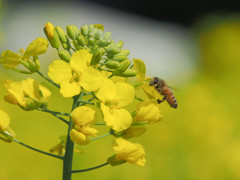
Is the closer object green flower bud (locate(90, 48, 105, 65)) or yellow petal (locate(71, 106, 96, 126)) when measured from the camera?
yellow petal (locate(71, 106, 96, 126))

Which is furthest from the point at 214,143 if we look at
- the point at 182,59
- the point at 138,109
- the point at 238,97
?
the point at 182,59

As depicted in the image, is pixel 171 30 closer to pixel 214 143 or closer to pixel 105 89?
pixel 214 143

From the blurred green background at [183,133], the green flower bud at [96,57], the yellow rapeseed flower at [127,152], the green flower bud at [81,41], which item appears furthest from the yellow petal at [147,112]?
the blurred green background at [183,133]

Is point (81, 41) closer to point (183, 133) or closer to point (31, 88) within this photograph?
point (31, 88)

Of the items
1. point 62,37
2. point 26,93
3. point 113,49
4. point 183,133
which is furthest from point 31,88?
point 183,133

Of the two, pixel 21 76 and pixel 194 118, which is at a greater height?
pixel 194 118

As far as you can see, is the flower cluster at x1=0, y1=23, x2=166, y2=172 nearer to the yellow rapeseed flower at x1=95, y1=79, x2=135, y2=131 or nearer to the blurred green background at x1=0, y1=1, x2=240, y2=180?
the yellow rapeseed flower at x1=95, y1=79, x2=135, y2=131

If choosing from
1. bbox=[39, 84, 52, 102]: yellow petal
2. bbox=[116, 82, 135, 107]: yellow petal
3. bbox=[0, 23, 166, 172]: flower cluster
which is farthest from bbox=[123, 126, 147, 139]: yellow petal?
bbox=[39, 84, 52, 102]: yellow petal
